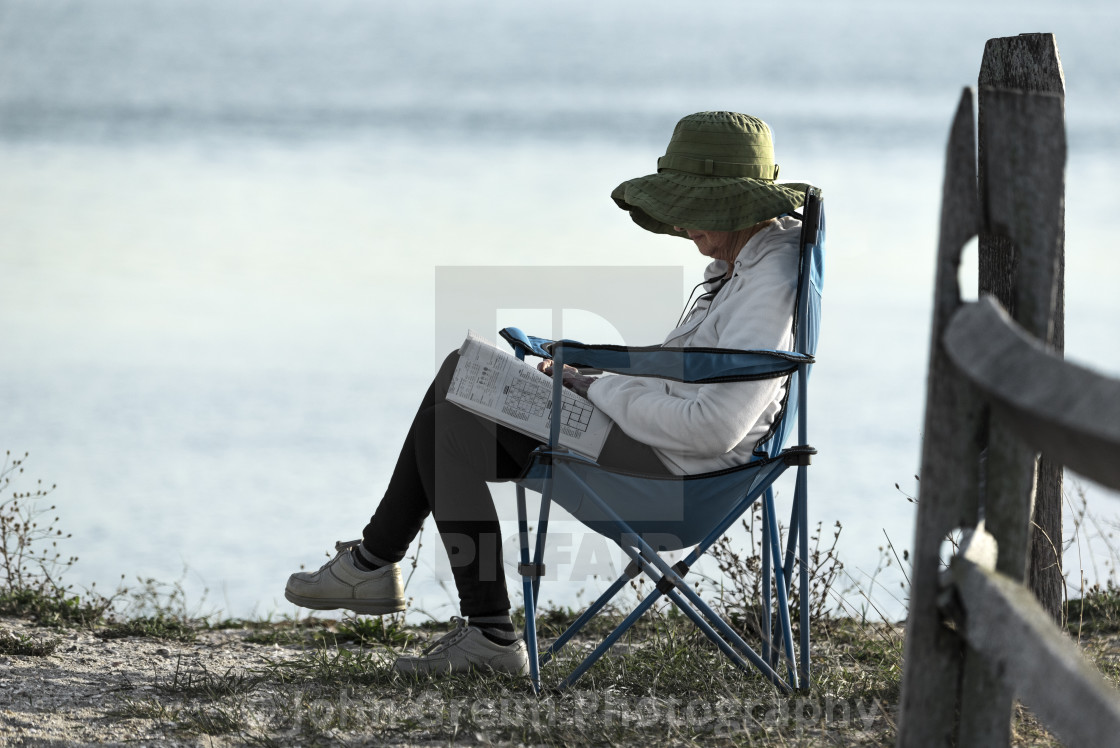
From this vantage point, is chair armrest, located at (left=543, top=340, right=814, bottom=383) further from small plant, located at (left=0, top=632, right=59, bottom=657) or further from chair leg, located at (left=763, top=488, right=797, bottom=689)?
small plant, located at (left=0, top=632, right=59, bottom=657)

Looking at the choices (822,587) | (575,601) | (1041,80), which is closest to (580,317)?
(575,601)

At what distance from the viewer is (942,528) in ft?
4.90

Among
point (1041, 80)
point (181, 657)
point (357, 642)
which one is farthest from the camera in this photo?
point (357, 642)

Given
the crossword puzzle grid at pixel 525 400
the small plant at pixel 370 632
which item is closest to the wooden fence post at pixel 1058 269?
the crossword puzzle grid at pixel 525 400

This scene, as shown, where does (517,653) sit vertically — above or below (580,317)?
below

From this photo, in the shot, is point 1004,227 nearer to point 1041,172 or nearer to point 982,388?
point 1041,172

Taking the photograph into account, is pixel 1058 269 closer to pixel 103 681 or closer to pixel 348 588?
pixel 348 588

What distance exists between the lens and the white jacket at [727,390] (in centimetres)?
242

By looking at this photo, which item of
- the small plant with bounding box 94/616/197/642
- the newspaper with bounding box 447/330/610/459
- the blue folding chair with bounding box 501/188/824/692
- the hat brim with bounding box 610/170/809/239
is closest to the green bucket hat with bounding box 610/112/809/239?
the hat brim with bounding box 610/170/809/239

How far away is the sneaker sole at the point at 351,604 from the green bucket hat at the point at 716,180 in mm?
1107

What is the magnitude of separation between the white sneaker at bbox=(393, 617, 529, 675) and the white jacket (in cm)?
62

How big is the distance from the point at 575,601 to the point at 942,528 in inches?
90.1

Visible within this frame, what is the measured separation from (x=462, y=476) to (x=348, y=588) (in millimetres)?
414

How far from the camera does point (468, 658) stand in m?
2.72
